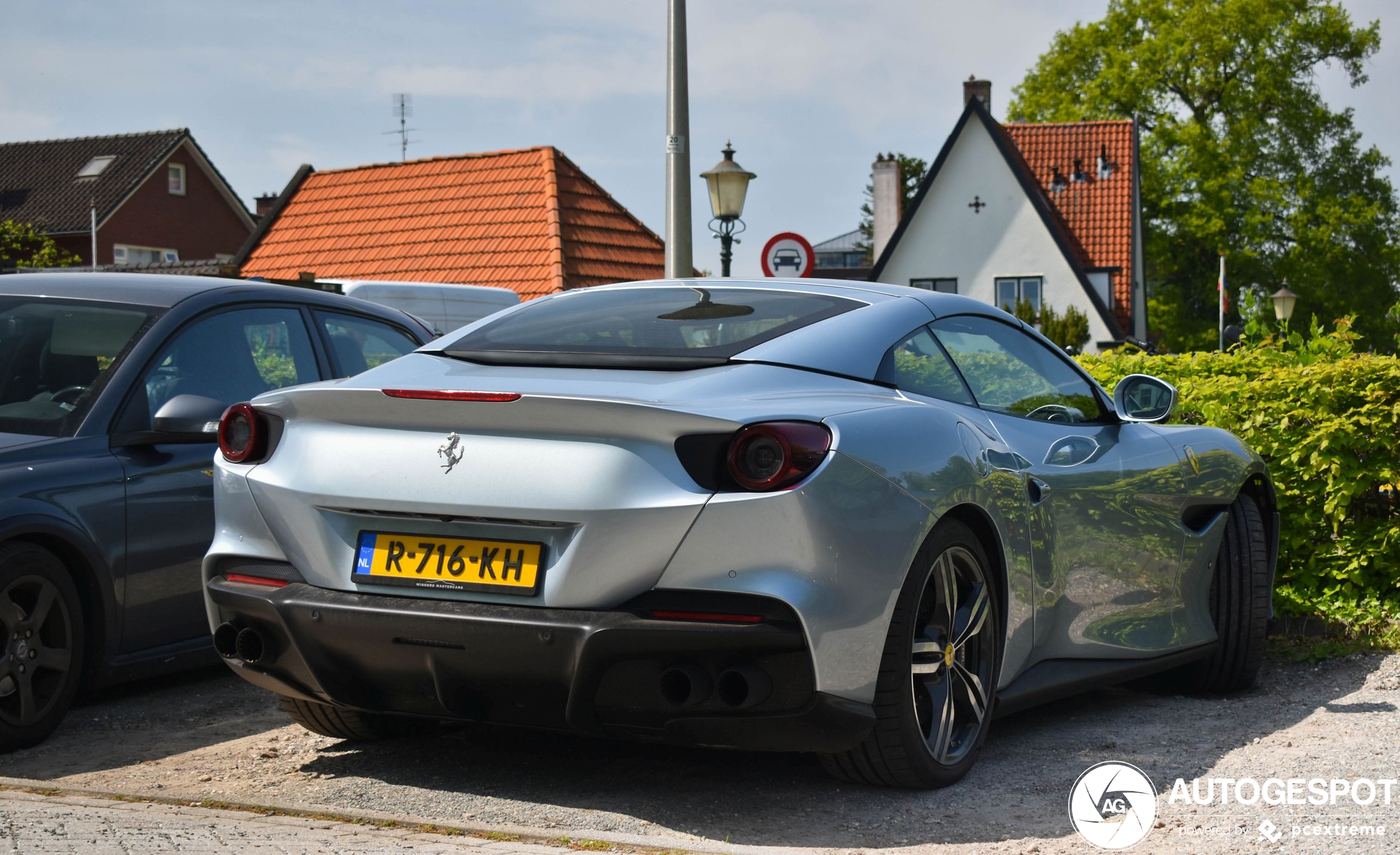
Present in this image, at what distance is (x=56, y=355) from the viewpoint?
5.91 meters

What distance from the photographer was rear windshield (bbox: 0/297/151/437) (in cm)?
562

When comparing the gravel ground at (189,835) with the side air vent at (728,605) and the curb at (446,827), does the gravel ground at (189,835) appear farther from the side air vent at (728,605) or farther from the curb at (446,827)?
the side air vent at (728,605)

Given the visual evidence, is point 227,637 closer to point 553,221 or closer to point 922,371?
point 922,371

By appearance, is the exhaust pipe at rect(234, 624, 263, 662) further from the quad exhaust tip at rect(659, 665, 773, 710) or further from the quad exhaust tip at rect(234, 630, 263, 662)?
the quad exhaust tip at rect(659, 665, 773, 710)

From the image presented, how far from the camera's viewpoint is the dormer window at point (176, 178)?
196 ft

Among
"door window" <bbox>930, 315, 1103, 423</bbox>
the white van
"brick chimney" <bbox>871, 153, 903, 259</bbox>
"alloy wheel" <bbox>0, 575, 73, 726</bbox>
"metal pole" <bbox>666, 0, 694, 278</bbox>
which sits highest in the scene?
"brick chimney" <bbox>871, 153, 903, 259</bbox>

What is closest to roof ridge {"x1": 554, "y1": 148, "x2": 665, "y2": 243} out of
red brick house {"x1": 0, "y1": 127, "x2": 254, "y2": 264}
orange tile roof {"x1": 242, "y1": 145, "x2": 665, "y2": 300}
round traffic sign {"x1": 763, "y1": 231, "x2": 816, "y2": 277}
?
orange tile roof {"x1": 242, "y1": 145, "x2": 665, "y2": 300}

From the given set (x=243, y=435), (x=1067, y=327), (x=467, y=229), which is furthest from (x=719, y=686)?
(x=1067, y=327)

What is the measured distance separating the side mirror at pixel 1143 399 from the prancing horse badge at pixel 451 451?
106 inches

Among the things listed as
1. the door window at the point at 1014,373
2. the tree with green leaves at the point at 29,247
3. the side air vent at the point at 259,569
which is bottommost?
the side air vent at the point at 259,569

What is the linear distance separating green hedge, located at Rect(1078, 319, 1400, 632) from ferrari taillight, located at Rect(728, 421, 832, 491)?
3.83 m

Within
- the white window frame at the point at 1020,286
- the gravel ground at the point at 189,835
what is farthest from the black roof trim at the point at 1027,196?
the gravel ground at the point at 189,835

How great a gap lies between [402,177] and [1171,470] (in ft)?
91.4

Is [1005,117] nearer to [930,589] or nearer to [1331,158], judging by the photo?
[1331,158]
